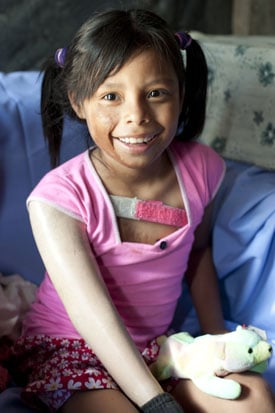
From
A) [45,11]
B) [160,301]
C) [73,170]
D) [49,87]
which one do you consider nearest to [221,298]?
[160,301]

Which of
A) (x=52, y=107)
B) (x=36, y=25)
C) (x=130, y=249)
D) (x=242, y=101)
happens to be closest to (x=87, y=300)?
(x=130, y=249)

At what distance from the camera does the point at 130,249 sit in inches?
40.7

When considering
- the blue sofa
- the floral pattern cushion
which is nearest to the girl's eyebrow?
the blue sofa

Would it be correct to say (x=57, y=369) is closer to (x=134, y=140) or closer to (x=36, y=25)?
(x=134, y=140)

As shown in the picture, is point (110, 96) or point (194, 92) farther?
point (194, 92)

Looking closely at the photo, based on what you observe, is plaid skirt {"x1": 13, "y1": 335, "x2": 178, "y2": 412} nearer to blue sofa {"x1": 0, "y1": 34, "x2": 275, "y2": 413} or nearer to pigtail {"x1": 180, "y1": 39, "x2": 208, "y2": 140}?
blue sofa {"x1": 0, "y1": 34, "x2": 275, "y2": 413}

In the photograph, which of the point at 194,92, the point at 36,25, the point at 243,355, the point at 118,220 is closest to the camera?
the point at 243,355

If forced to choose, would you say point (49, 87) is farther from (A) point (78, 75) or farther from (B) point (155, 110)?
(B) point (155, 110)

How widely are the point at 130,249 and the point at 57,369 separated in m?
0.22

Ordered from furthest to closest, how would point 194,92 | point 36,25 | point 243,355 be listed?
point 36,25, point 194,92, point 243,355

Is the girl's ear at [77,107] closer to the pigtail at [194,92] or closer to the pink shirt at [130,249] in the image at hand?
the pink shirt at [130,249]

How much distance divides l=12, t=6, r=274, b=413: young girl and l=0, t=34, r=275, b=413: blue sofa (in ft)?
0.31

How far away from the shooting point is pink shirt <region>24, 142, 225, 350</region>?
3.32ft

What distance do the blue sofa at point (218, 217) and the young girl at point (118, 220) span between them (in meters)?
0.09
